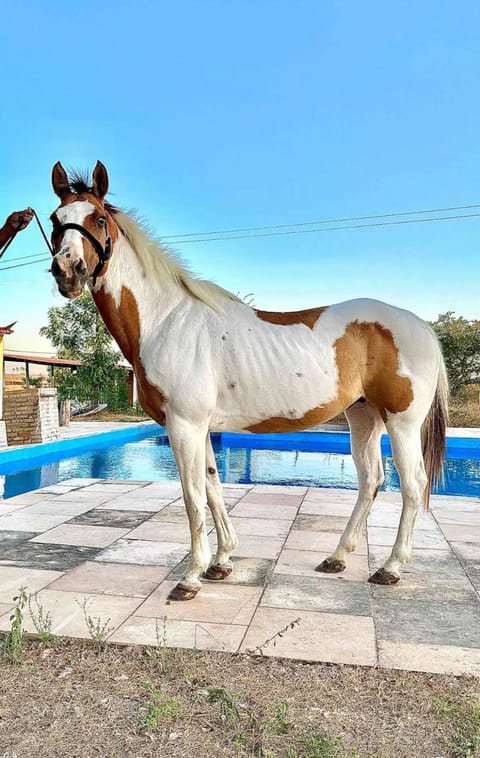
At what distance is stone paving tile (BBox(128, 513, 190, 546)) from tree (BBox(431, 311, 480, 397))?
1561 centimetres

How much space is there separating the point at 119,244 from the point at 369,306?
4.23 ft

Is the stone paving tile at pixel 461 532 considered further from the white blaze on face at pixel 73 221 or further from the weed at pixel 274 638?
the white blaze on face at pixel 73 221

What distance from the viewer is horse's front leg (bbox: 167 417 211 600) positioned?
91.5 inches

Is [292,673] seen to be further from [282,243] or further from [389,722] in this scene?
[282,243]

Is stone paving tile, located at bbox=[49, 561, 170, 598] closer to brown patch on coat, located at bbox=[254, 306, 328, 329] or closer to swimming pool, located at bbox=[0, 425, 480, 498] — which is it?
brown patch on coat, located at bbox=[254, 306, 328, 329]

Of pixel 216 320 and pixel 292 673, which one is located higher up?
pixel 216 320

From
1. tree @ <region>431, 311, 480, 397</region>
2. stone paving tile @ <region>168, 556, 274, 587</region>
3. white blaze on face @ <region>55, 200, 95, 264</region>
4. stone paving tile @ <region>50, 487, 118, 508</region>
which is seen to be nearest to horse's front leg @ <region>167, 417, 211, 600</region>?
stone paving tile @ <region>168, 556, 274, 587</region>

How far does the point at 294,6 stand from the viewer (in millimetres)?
8703

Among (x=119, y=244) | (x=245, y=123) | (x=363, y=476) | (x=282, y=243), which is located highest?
(x=245, y=123)

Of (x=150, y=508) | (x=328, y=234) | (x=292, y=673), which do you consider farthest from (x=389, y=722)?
(x=328, y=234)

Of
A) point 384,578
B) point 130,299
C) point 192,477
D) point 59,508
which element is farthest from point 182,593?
point 59,508

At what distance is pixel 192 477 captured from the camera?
7.71ft

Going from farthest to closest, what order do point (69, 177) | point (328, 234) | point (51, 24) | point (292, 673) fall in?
point (328, 234) → point (51, 24) → point (69, 177) → point (292, 673)

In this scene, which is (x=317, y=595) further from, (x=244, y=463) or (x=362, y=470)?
(x=244, y=463)
